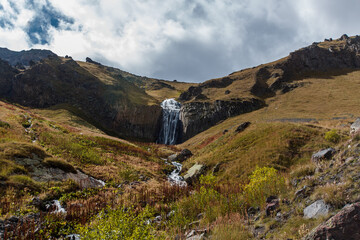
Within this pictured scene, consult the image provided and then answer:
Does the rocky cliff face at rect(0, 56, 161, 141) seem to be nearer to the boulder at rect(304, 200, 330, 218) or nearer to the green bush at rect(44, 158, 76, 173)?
the green bush at rect(44, 158, 76, 173)

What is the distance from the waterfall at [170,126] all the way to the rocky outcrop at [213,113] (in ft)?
13.0

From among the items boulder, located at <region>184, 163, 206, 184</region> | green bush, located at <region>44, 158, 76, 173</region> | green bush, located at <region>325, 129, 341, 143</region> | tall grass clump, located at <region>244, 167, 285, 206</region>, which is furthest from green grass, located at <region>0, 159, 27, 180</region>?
green bush, located at <region>325, 129, 341, 143</region>

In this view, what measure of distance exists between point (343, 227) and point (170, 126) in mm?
76463

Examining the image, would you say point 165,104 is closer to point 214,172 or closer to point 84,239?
point 214,172

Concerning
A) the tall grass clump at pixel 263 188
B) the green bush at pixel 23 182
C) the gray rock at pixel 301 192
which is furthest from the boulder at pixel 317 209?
the green bush at pixel 23 182

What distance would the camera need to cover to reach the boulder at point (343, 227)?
4441 mm

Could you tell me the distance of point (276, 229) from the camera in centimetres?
650

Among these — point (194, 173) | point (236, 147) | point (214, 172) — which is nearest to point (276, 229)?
point (214, 172)

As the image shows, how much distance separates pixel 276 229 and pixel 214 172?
1711 cm

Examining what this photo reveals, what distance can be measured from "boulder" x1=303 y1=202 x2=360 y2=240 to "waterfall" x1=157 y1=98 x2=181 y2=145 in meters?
70.8

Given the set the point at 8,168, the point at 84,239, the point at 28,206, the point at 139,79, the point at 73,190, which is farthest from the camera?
the point at 139,79

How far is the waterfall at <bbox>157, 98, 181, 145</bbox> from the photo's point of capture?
76912 mm

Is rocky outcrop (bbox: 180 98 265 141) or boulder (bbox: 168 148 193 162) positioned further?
rocky outcrop (bbox: 180 98 265 141)

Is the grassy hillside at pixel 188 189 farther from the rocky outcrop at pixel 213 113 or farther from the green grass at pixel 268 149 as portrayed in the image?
the rocky outcrop at pixel 213 113
